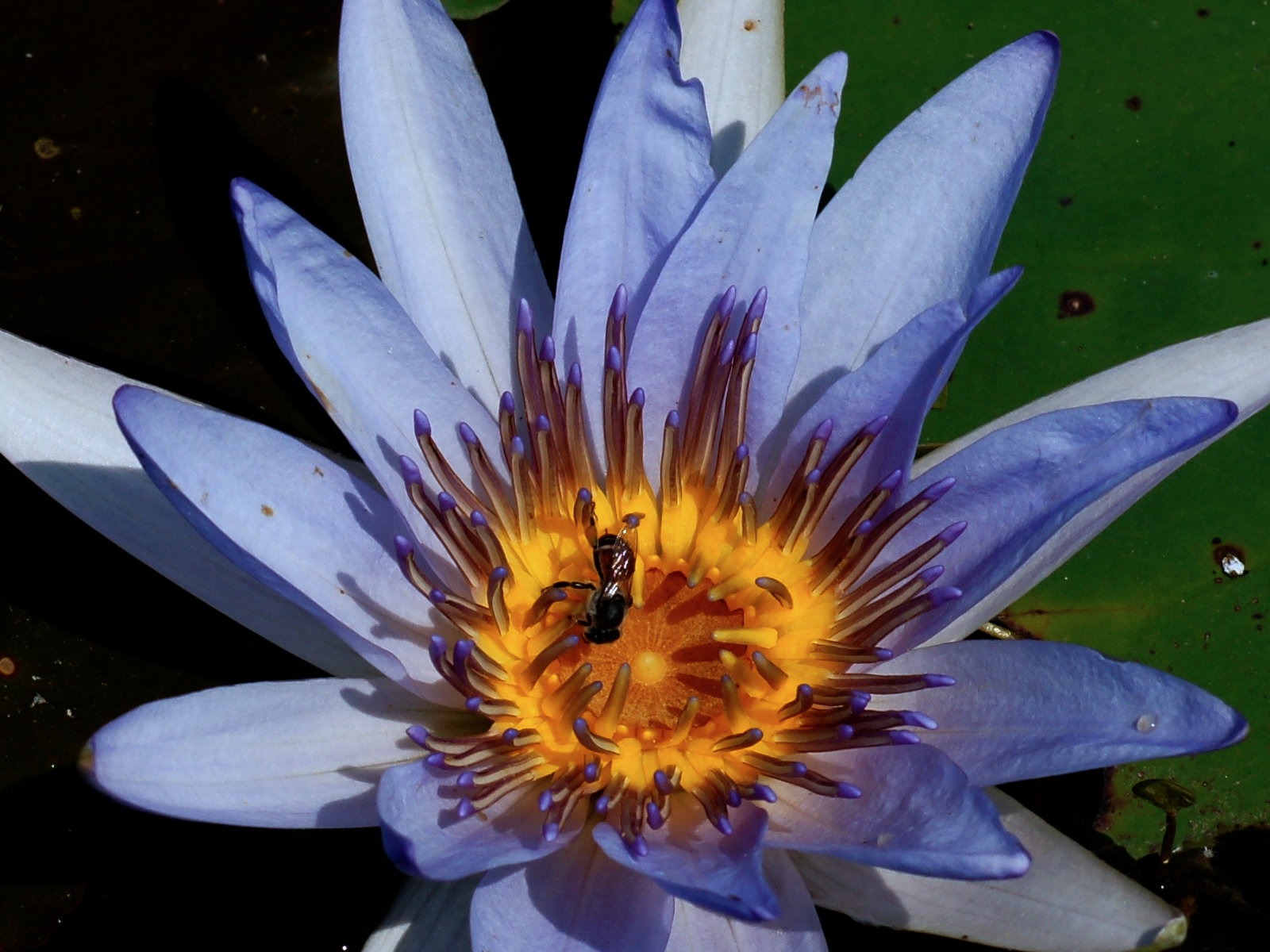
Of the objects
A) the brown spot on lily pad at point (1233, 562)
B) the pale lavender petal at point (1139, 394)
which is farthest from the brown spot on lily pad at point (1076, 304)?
the brown spot on lily pad at point (1233, 562)

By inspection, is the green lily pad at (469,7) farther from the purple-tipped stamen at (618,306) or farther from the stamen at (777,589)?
the stamen at (777,589)

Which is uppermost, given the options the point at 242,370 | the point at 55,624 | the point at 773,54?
the point at 773,54

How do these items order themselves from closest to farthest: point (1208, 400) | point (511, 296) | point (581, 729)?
1. point (1208, 400)
2. point (581, 729)
3. point (511, 296)

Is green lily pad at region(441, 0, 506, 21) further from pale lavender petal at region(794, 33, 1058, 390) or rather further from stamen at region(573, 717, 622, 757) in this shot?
stamen at region(573, 717, 622, 757)

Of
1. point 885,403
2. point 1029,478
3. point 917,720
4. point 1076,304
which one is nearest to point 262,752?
point 917,720

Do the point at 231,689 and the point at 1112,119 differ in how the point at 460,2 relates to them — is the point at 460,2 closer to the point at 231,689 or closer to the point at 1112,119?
the point at 1112,119

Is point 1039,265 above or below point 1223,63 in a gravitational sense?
below

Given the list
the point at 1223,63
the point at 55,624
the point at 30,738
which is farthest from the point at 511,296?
the point at 1223,63
